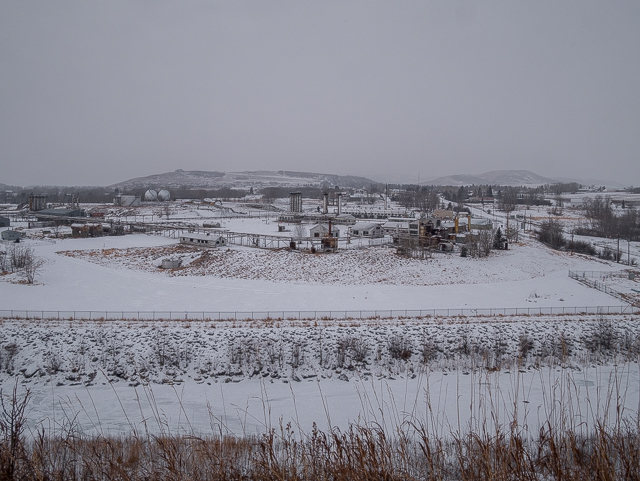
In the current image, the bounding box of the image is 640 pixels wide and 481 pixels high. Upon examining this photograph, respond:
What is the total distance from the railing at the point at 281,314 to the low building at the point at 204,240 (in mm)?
13062

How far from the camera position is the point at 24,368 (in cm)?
980

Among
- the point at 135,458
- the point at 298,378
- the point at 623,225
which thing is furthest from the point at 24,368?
the point at 623,225

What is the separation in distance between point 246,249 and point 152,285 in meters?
8.05

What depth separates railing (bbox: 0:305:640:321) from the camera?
13.3 meters

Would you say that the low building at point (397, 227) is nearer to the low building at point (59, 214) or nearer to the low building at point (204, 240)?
the low building at point (204, 240)

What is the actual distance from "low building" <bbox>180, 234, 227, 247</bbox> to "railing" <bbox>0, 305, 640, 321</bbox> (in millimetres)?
13062

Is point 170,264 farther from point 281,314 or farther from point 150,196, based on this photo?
point 150,196

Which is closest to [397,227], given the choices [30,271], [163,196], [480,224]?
[480,224]

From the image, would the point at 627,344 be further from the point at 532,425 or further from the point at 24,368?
the point at 24,368

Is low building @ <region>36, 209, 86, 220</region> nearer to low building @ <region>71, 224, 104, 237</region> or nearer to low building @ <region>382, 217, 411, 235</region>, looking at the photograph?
low building @ <region>71, 224, 104, 237</region>

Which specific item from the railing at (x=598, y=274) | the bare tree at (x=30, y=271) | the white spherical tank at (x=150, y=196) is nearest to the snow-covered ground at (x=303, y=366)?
the bare tree at (x=30, y=271)

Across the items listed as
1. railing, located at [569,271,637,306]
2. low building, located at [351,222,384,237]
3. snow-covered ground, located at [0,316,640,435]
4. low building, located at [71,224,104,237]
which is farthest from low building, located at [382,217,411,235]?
low building, located at [71,224,104,237]

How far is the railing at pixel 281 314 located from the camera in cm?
1327

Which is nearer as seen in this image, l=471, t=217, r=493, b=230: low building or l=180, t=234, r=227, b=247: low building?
l=180, t=234, r=227, b=247: low building
